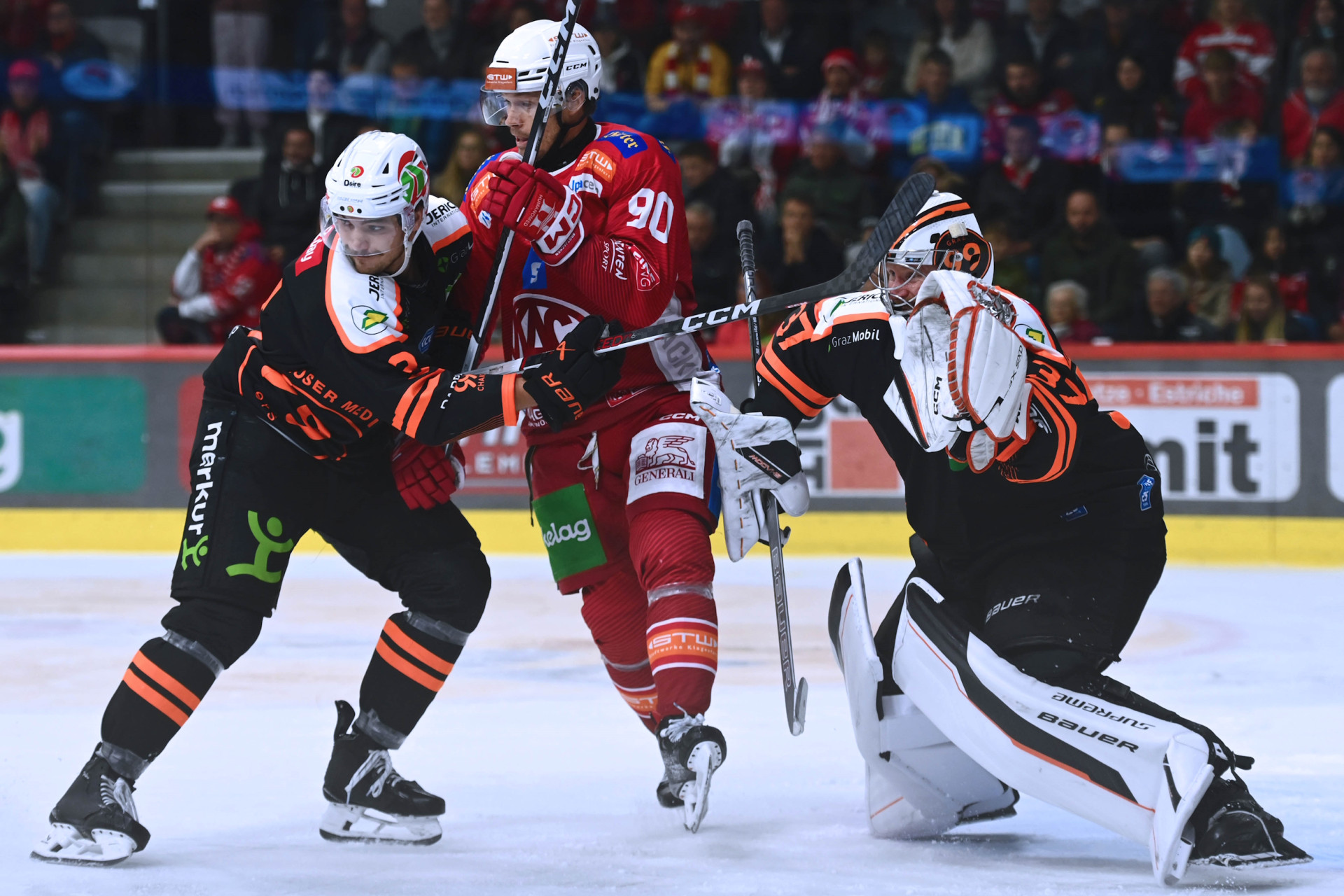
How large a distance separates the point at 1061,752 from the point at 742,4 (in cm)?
569

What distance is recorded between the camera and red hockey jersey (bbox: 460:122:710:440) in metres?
3.16

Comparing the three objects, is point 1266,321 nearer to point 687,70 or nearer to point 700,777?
point 687,70

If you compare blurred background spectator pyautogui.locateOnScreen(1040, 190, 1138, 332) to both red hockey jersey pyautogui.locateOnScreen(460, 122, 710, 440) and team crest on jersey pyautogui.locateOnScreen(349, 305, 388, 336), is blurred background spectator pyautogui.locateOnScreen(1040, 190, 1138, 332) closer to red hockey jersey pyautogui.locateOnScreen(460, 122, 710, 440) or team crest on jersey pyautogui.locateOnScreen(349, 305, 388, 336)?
red hockey jersey pyautogui.locateOnScreen(460, 122, 710, 440)

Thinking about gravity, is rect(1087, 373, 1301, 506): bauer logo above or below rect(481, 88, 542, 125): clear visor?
below

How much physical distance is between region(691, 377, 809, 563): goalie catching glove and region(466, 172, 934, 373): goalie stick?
12 centimetres

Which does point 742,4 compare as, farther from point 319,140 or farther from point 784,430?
point 784,430

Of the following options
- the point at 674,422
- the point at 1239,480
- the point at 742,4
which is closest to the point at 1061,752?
the point at 674,422

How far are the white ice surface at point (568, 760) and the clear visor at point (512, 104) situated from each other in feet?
4.57

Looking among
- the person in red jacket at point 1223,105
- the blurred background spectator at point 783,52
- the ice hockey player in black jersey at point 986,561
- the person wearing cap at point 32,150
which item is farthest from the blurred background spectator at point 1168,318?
the person wearing cap at point 32,150

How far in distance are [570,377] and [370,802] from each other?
0.90 m

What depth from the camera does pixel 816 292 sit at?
9.95 ft

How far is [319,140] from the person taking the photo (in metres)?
7.64

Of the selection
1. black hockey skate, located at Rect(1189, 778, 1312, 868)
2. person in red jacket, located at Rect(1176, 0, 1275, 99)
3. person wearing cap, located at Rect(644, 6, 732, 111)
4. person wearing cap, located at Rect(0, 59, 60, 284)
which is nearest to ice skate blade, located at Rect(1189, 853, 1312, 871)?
black hockey skate, located at Rect(1189, 778, 1312, 868)

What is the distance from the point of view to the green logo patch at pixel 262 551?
2912 millimetres
